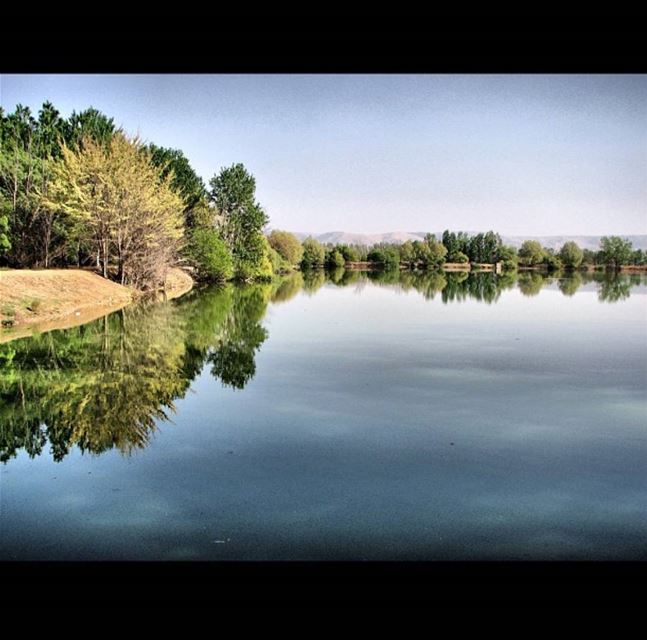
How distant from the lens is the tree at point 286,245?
92812mm

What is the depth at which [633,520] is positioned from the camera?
5871 millimetres

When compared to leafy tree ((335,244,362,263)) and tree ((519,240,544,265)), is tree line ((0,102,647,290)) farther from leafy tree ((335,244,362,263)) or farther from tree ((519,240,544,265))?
tree ((519,240,544,265))

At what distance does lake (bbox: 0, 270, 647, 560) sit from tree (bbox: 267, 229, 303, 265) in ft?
249

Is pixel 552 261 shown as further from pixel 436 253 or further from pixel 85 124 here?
pixel 85 124

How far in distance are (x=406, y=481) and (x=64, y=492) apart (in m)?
3.44

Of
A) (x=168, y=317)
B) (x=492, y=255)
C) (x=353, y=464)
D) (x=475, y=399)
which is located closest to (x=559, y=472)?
(x=353, y=464)

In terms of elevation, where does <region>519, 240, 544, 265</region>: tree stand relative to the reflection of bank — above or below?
above

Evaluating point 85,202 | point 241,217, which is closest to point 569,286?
point 241,217

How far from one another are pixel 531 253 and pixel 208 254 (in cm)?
7473

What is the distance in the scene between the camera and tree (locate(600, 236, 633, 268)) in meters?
114

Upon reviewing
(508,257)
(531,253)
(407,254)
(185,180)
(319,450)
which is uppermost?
(185,180)

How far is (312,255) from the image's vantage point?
10862 cm

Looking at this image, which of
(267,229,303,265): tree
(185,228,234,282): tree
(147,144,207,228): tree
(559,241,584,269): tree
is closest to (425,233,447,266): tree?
(559,241,584,269): tree
